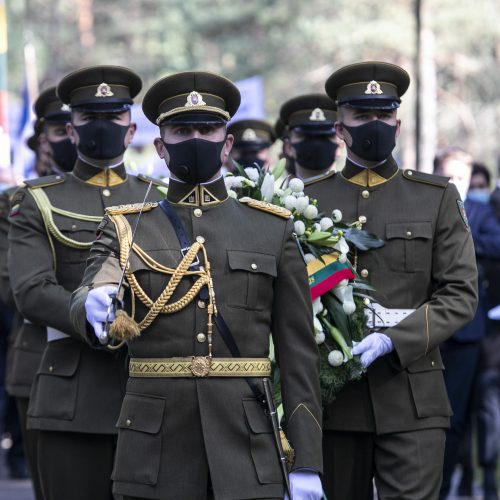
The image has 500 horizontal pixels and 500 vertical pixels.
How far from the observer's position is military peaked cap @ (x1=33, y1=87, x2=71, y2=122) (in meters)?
8.77

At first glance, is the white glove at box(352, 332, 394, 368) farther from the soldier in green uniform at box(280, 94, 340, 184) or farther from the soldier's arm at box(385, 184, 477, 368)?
the soldier in green uniform at box(280, 94, 340, 184)

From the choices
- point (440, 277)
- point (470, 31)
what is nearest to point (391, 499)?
point (440, 277)

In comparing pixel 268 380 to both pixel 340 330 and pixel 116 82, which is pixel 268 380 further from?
pixel 116 82

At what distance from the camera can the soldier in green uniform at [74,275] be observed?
6.95 metres

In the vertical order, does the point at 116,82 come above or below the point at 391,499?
above

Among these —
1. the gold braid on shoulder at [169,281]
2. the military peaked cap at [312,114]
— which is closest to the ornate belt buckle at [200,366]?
the gold braid on shoulder at [169,281]

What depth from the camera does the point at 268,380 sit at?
18.1ft

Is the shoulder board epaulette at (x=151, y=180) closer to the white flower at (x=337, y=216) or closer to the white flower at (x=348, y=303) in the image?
the white flower at (x=337, y=216)

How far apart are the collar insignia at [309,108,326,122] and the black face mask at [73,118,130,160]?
2.03 meters

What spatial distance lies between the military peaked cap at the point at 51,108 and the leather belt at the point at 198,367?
3.51 meters

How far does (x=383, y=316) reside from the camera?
6.82m

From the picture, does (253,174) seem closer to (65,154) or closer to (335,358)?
(335,358)

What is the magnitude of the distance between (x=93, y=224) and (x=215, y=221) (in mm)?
1741

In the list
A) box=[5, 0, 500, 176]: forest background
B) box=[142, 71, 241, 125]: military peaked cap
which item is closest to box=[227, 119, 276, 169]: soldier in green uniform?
box=[142, 71, 241, 125]: military peaked cap
